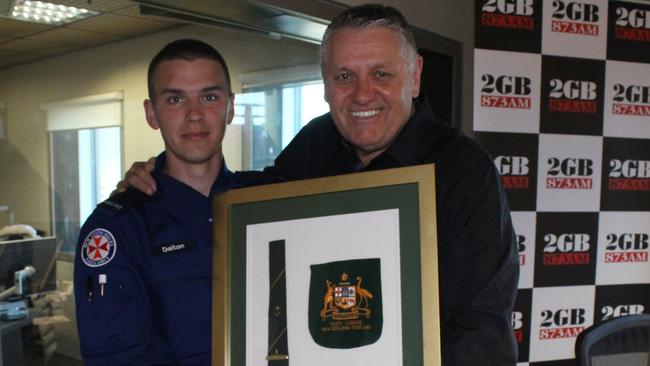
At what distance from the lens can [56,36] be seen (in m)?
2.50

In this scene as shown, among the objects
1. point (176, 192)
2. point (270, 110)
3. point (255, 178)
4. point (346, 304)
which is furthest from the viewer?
point (270, 110)

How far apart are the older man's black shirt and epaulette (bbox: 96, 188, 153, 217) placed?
23.9 inches

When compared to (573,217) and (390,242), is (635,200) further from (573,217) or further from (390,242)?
(390,242)

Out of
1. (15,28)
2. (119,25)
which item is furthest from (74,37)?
(15,28)

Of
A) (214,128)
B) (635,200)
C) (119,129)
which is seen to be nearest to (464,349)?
(214,128)

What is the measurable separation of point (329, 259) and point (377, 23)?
0.54 m

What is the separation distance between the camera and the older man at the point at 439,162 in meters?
1.07

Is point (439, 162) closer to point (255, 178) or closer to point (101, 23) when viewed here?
point (255, 178)

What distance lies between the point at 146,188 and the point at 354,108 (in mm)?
513

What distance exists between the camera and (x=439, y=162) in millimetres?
1208

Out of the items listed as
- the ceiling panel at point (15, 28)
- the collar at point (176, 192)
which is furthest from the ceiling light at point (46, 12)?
the collar at point (176, 192)

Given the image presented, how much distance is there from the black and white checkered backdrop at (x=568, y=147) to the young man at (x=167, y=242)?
71.8 inches

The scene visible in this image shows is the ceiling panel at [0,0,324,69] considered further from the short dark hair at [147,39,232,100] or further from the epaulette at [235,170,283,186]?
the epaulette at [235,170,283,186]

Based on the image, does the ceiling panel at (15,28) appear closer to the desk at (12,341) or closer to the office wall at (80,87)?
the office wall at (80,87)
